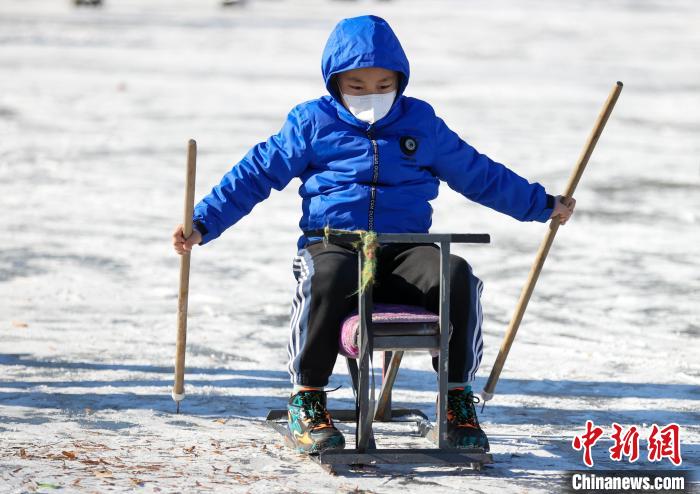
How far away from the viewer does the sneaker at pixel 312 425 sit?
150 inches

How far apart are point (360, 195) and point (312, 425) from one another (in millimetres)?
781

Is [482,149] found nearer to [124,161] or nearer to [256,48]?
[124,161]

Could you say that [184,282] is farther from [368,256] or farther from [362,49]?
[362,49]

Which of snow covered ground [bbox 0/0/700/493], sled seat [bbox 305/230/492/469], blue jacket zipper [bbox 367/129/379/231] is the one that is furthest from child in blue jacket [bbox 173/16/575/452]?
snow covered ground [bbox 0/0/700/493]

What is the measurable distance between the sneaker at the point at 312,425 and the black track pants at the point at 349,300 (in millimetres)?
58

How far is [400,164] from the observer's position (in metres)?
4.08

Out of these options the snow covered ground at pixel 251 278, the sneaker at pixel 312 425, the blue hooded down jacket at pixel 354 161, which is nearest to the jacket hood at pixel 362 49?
the blue hooded down jacket at pixel 354 161

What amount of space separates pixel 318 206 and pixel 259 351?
172 cm

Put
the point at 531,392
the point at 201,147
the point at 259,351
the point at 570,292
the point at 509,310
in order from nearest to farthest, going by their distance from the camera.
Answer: the point at 531,392, the point at 259,351, the point at 509,310, the point at 570,292, the point at 201,147

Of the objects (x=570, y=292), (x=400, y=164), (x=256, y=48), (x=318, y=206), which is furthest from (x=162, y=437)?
(x=256, y=48)

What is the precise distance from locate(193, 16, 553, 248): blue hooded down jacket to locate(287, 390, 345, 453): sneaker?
59cm

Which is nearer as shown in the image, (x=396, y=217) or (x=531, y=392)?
(x=396, y=217)

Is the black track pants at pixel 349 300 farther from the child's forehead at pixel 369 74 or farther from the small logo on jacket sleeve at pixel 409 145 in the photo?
the child's forehead at pixel 369 74

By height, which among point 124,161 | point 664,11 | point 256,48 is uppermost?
point 664,11
